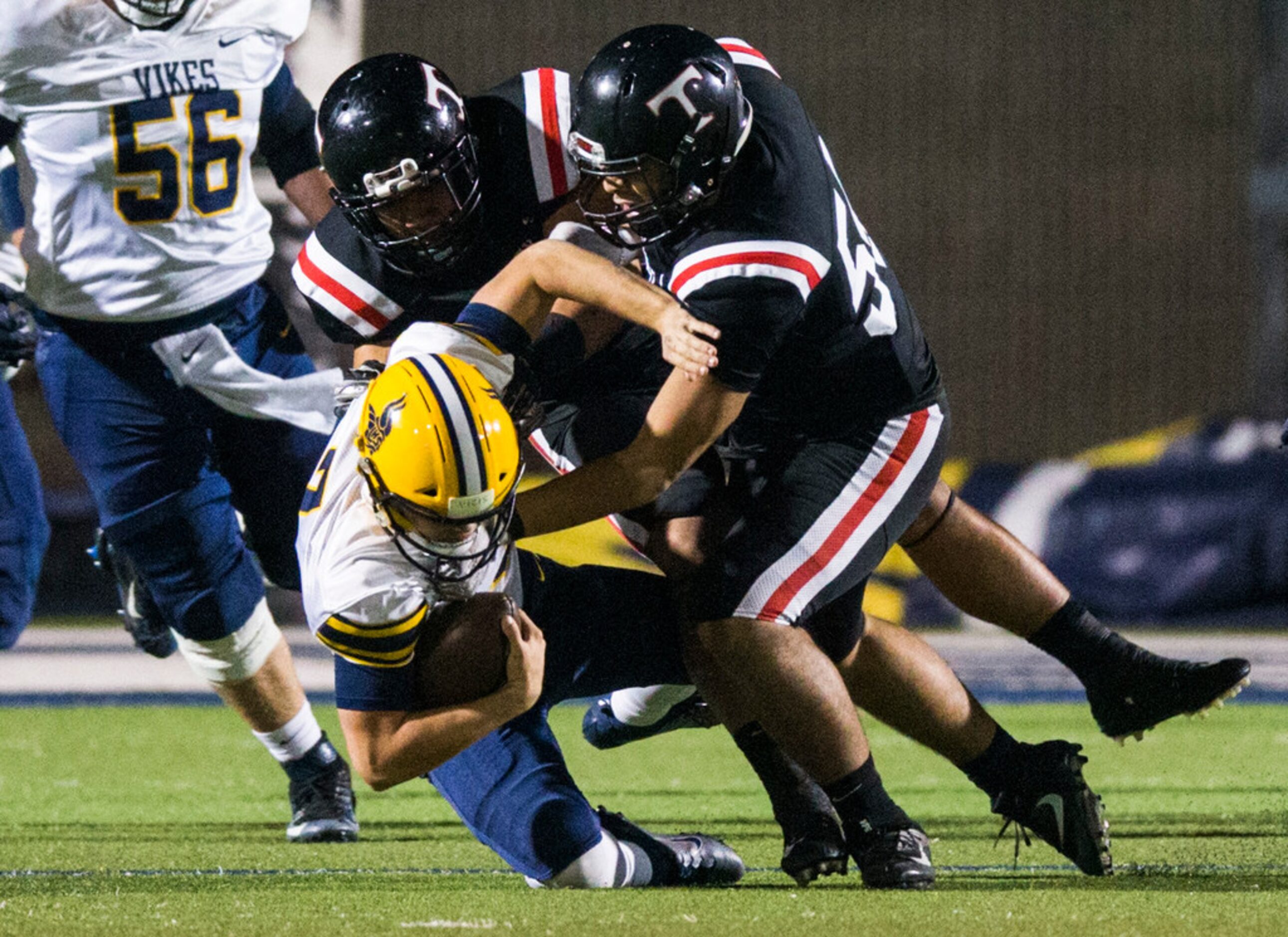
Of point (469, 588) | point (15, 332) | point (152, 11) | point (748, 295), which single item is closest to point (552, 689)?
point (469, 588)

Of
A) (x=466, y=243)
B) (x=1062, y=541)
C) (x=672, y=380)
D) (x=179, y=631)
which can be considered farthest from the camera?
(x=1062, y=541)

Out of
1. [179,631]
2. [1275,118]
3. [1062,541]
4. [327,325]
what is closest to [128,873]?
[179,631]

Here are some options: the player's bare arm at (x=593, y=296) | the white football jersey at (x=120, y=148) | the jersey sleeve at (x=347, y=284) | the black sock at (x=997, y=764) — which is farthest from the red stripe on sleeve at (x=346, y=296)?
the black sock at (x=997, y=764)

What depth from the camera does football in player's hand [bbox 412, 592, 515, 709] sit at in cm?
299

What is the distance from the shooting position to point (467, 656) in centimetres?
299

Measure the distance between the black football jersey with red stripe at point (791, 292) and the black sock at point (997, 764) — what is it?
58 cm

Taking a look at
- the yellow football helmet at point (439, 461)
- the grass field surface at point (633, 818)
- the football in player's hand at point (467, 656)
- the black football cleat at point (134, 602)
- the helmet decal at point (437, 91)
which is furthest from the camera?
Result: the black football cleat at point (134, 602)

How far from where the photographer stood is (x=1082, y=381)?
1143 cm

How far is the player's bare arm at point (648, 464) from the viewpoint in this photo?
9.98ft

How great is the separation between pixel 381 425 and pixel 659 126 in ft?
2.11

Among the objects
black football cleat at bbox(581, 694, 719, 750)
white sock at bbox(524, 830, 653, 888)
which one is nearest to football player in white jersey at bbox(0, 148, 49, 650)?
black football cleat at bbox(581, 694, 719, 750)

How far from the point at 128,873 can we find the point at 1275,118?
9.75m

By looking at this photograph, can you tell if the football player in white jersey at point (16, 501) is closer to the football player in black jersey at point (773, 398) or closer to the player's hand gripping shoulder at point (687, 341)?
the football player in black jersey at point (773, 398)

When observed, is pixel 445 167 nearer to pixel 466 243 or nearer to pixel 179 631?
pixel 466 243
